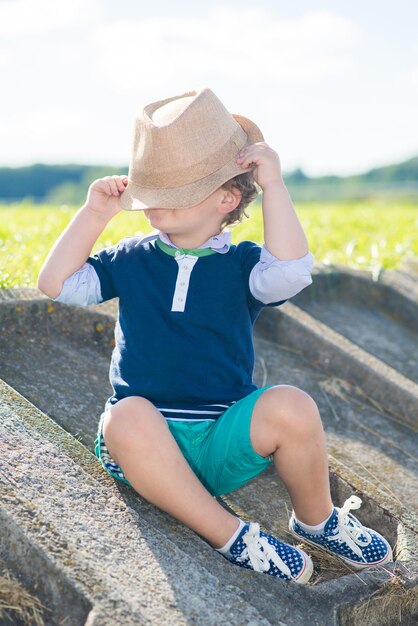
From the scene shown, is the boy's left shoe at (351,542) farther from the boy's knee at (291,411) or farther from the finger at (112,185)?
the finger at (112,185)

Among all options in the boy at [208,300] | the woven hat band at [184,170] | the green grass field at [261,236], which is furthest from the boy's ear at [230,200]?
the green grass field at [261,236]

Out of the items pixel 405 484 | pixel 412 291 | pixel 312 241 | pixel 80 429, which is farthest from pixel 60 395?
pixel 312 241

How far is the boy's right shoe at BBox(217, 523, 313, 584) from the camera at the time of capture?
94.1 inches

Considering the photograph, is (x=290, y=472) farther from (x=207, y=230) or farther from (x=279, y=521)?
(x=207, y=230)

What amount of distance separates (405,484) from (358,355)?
3.21ft

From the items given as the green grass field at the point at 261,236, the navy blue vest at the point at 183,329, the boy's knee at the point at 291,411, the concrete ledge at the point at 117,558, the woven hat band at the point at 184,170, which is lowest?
the green grass field at the point at 261,236

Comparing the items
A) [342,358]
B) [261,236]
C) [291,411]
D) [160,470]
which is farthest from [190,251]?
[261,236]

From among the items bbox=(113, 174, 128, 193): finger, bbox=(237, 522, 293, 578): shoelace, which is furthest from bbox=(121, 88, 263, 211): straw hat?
bbox=(237, 522, 293, 578): shoelace

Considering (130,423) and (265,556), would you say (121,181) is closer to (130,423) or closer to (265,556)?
(130,423)

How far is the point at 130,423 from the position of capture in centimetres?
239

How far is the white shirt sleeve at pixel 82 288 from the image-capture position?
2.73 metres

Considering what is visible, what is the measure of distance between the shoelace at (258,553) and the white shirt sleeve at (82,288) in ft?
2.97

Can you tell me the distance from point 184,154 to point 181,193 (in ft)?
0.41

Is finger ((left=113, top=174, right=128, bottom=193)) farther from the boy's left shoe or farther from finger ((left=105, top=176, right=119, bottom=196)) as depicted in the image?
the boy's left shoe
